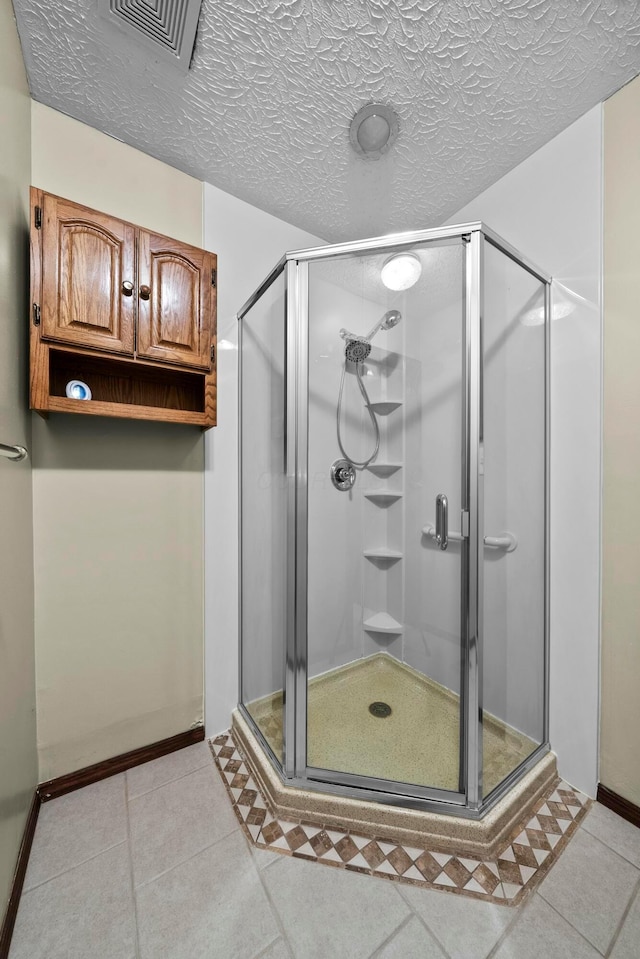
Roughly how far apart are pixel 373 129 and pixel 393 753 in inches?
88.1

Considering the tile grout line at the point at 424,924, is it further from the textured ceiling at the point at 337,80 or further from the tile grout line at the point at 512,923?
the textured ceiling at the point at 337,80

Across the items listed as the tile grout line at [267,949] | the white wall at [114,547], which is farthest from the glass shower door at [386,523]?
the white wall at [114,547]

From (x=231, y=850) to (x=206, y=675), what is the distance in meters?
0.63

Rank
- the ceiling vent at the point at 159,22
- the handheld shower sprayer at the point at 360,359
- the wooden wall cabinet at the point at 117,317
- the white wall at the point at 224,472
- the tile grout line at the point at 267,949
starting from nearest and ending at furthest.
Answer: the tile grout line at the point at 267,949 < the ceiling vent at the point at 159,22 < the wooden wall cabinet at the point at 117,317 < the handheld shower sprayer at the point at 360,359 < the white wall at the point at 224,472

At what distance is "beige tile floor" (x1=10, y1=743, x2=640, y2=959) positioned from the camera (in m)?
0.92

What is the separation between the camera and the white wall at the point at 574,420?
53.4 inches

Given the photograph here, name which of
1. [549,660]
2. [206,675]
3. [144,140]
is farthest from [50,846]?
[144,140]

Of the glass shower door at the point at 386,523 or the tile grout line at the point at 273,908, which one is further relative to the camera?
the glass shower door at the point at 386,523

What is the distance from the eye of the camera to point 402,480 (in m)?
1.39

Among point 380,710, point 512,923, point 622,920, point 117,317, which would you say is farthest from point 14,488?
point 622,920

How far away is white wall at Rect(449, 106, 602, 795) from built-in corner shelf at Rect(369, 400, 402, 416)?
633mm

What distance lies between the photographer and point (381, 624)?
1.52 m

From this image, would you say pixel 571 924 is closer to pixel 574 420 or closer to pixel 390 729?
pixel 390 729

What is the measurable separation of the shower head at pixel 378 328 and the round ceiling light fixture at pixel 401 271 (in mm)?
83
